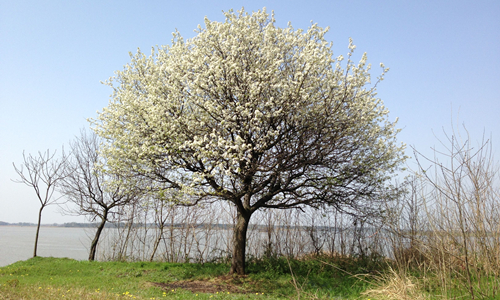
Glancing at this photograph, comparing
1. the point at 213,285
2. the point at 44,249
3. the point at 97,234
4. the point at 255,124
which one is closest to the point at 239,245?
the point at 213,285

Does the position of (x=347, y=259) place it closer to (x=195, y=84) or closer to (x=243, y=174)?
(x=243, y=174)

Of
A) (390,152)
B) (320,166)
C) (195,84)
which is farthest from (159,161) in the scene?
(390,152)

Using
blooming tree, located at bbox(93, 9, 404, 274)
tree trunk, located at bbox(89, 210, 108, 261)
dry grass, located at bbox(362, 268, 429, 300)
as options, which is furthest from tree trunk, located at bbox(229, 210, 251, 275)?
tree trunk, located at bbox(89, 210, 108, 261)

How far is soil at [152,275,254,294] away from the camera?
9.09 m

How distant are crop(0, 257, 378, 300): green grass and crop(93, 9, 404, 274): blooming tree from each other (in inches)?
48.5

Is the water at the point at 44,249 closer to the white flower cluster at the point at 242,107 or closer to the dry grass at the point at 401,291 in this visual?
the white flower cluster at the point at 242,107

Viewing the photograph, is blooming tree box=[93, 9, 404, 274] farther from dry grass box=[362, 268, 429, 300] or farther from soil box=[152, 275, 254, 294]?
dry grass box=[362, 268, 429, 300]

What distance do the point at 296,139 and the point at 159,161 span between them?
433cm

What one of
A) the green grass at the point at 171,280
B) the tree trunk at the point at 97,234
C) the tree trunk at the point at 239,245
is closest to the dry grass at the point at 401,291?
the green grass at the point at 171,280

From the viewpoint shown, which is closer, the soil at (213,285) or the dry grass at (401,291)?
the dry grass at (401,291)

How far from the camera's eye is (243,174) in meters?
9.37

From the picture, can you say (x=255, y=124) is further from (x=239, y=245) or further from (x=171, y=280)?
(x=171, y=280)

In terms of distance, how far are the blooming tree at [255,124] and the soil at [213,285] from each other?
0.67 meters

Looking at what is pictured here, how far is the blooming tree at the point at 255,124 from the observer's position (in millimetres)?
9102
